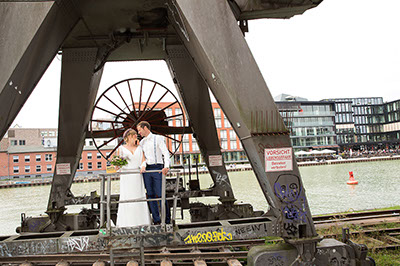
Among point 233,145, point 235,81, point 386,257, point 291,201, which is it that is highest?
point 233,145

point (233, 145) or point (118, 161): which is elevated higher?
point (233, 145)

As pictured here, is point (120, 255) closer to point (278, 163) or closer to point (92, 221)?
point (278, 163)

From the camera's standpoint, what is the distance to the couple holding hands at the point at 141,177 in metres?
4.68

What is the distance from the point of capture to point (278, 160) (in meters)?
4.68

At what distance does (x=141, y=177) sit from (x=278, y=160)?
6.88ft

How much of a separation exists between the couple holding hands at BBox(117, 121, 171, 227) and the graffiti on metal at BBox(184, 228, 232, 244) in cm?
74

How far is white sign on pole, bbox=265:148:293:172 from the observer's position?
4648mm

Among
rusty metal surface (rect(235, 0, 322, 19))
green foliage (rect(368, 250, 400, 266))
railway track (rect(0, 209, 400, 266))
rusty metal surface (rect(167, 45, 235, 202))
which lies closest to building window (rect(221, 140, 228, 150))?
rusty metal surface (rect(167, 45, 235, 202))

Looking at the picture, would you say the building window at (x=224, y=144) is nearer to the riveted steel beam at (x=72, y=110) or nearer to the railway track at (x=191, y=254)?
the railway track at (x=191, y=254)

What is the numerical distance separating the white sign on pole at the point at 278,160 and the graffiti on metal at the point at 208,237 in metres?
1.14

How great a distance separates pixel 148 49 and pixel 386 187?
67.0 feet

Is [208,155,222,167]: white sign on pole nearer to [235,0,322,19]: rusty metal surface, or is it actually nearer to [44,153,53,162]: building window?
[235,0,322,19]: rusty metal surface

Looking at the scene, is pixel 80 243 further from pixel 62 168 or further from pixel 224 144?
pixel 224 144

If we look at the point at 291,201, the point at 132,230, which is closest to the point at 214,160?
the point at 291,201
